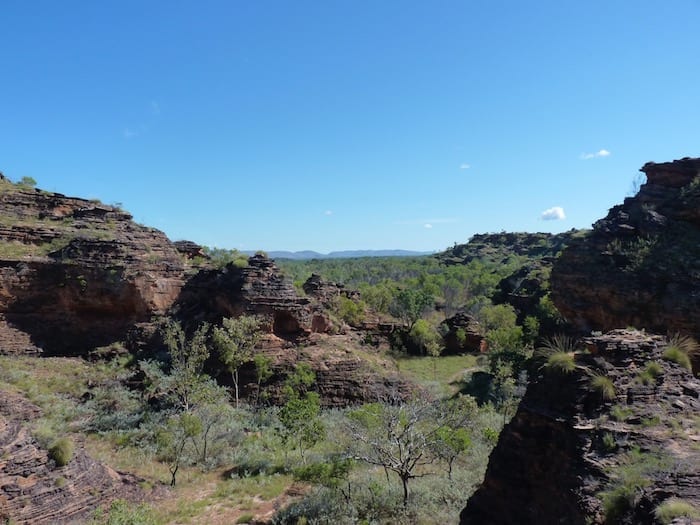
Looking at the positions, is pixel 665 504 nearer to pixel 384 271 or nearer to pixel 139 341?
pixel 139 341

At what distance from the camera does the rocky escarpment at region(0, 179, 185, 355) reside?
26734 millimetres

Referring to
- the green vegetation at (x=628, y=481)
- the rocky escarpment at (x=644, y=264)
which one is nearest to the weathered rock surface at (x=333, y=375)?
the rocky escarpment at (x=644, y=264)

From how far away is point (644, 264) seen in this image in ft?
79.2

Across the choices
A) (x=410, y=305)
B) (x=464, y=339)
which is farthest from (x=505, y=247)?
(x=464, y=339)

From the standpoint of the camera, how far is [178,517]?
13.6 meters

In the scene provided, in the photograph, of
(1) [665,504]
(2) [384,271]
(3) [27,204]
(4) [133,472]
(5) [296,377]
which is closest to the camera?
(1) [665,504]

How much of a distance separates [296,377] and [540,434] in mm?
19126

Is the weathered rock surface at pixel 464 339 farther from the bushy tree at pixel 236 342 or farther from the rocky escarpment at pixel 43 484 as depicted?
the rocky escarpment at pixel 43 484

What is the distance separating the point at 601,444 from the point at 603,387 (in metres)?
1.01

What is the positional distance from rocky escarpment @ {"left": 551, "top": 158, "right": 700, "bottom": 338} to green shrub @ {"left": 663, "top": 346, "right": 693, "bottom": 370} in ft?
49.5

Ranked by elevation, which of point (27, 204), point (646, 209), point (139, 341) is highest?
point (27, 204)

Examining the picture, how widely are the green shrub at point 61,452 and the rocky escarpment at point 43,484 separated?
0.12 meters

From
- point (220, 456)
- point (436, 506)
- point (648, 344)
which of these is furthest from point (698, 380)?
point (220, 456)

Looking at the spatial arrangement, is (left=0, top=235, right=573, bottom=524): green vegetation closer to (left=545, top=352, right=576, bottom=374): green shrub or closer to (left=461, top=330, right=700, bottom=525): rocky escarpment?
(left=461, top=330, right=700, bottom=525): rocky escarpment
